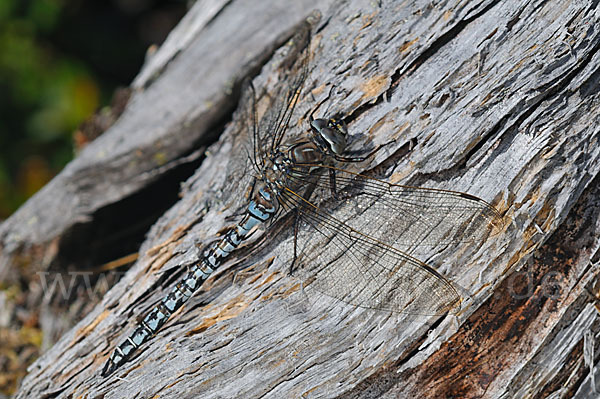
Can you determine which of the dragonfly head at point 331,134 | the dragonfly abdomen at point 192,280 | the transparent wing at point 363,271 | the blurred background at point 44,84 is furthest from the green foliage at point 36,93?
the transparent wing at point 363,271

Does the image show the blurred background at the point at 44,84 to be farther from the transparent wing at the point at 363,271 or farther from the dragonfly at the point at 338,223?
the transparent wing at the point at 363,271

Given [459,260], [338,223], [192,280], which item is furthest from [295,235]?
A: [459,260]

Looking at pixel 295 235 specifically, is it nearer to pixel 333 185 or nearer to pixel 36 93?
pixel 333 185

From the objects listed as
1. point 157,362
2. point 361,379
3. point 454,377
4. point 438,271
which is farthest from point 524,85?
point 157,362

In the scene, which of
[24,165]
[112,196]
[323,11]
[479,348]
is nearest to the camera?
[479,348]

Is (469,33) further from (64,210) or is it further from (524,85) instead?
(64,210)

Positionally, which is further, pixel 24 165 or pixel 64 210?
pixel 24 165
